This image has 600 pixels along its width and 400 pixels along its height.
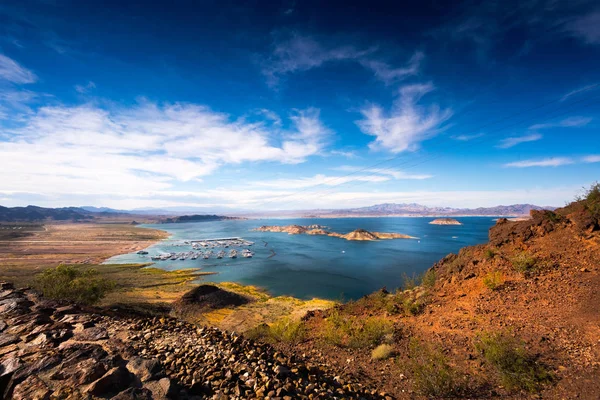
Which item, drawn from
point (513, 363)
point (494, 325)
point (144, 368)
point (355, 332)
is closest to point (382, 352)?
point (355, 332)

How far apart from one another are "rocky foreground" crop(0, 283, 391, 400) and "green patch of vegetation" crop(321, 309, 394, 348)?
2675mm

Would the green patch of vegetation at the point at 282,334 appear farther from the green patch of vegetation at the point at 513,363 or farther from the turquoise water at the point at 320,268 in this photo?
the turquoise water at the point at 320,268

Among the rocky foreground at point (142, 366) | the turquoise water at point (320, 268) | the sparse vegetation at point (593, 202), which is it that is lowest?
the turquoise water at point (320, 268)

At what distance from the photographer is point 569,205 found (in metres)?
16.3

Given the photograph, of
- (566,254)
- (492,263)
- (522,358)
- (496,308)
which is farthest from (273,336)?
(566,254)

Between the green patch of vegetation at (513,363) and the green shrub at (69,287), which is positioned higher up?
the green patch of vegetation at (513,363)

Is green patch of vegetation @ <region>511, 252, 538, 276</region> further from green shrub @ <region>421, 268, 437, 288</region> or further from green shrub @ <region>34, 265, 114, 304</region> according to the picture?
green shrub @ <region>34, 265, 114, 304</region>

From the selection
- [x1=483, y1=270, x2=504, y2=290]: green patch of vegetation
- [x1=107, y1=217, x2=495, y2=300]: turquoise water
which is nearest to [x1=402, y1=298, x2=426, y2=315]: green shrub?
[x1=483, y1=270, x2=504, y2=290]: green patch of vegetation

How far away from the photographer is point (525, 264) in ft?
40.7

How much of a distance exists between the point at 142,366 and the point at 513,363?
9928mm

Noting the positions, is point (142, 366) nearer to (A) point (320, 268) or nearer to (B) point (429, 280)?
(B) point (429, 280)

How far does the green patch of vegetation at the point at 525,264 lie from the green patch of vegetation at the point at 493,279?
817mm

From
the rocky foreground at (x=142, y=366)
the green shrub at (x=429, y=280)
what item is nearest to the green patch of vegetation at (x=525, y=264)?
the green shrub at (x=429, y=280)

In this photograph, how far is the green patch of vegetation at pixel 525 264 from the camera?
1227 centimetres
